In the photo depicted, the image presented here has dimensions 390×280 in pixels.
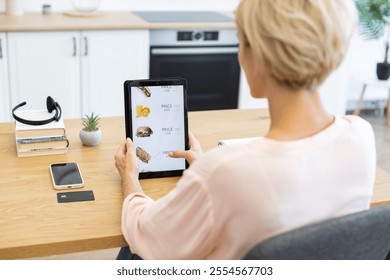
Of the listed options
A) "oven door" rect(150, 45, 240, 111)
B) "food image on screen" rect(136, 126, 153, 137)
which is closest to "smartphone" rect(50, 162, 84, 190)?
"food image on screen" rect(136, 126, 153, 137)

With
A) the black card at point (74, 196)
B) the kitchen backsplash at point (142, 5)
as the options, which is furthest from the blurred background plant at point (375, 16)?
the black card at point (74, 196)

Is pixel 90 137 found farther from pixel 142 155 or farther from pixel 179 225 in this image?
pixel 179 225

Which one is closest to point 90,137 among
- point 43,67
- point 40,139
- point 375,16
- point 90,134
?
point 90,134

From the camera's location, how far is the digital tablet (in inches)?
73.4

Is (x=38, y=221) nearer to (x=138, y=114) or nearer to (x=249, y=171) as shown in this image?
(x=138, y=114)

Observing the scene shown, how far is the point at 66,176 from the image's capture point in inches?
72.5

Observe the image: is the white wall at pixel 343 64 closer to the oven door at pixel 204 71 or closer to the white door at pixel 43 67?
the oven door at pixel 204 71

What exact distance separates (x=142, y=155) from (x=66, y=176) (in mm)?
233

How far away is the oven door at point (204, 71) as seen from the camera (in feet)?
13.2

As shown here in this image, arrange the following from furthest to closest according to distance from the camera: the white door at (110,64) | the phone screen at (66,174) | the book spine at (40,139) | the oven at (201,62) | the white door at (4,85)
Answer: the oven at (201,62) → the white door at (110,64) → the white door at (4,85) → the book spine at (40,139) → the phone screen at (66,174)

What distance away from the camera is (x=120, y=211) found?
167 centimetres

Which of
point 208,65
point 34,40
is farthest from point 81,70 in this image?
point 208,65
